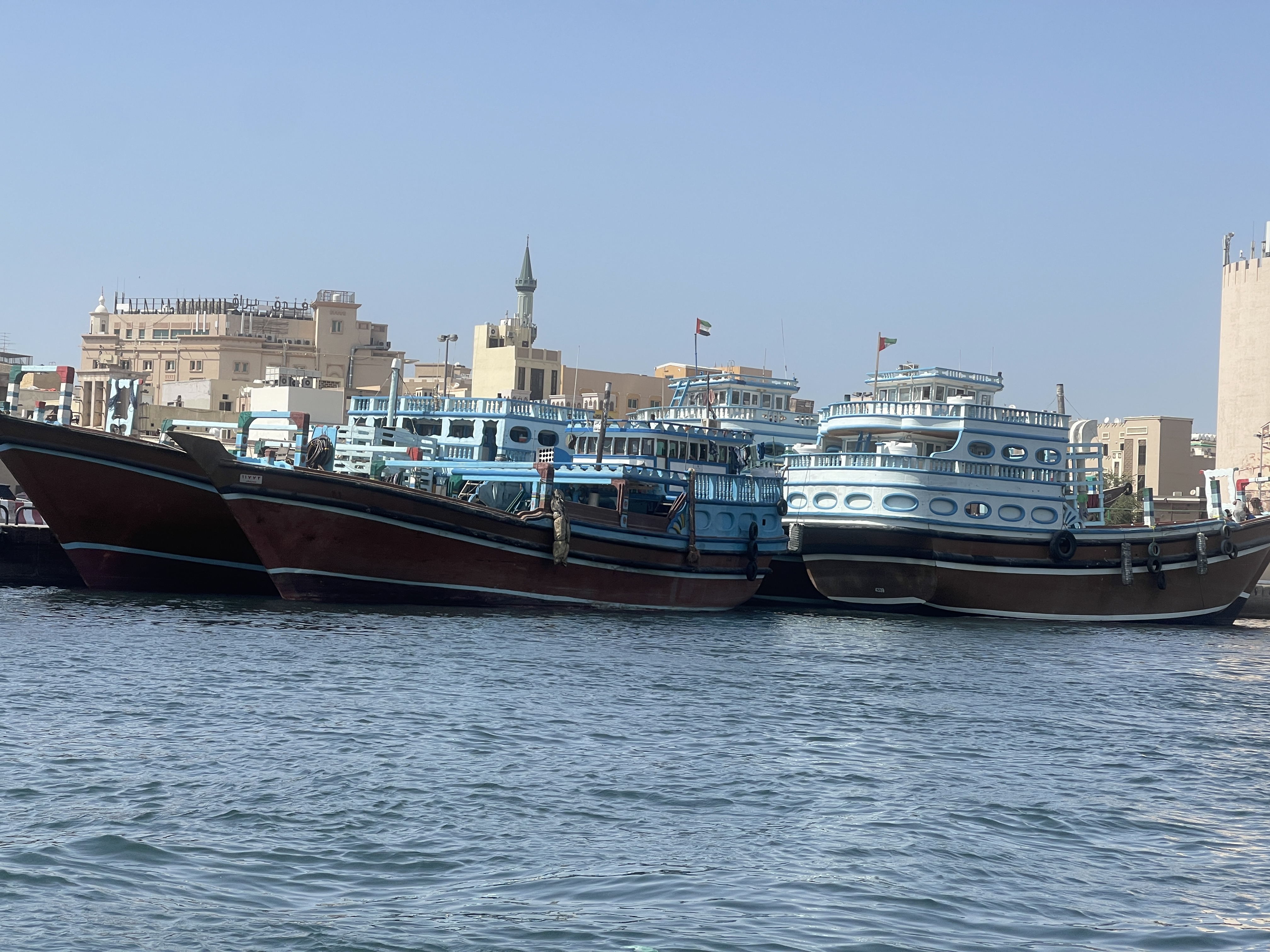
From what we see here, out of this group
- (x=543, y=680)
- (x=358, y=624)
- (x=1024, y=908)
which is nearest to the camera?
(x=1024, y=908)

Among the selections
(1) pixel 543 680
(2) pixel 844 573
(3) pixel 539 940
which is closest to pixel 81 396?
(2) pixel 844 573

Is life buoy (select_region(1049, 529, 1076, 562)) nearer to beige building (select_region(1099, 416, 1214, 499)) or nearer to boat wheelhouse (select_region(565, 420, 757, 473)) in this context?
boat wheelhouse (select_region(565, 420, 757, 473))

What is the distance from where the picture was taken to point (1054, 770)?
1916cm

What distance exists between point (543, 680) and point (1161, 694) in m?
11.8

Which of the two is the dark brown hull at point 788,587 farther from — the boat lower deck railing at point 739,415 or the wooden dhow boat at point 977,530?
the boat lower deck railing at point 739,415

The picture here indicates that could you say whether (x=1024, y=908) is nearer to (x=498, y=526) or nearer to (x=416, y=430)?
(x=498, y=526)

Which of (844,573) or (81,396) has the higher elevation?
(81,396)

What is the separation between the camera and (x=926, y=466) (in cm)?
4122

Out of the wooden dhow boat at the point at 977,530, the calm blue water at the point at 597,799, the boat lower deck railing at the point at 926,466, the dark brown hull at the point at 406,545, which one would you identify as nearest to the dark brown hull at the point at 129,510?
the dark brown hull at the point at 406,545

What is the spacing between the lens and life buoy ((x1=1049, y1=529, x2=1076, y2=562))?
136 ft

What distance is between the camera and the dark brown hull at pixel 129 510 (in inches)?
1337

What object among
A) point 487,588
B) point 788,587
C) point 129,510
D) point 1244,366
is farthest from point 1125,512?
point 129,510

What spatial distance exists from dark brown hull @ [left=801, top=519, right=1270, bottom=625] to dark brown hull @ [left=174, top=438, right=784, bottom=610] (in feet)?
22.6

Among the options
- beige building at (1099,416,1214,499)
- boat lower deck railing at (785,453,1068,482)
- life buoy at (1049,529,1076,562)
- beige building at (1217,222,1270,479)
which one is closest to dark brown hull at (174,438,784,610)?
boat lower deck railing at (785,453,1068,482)
